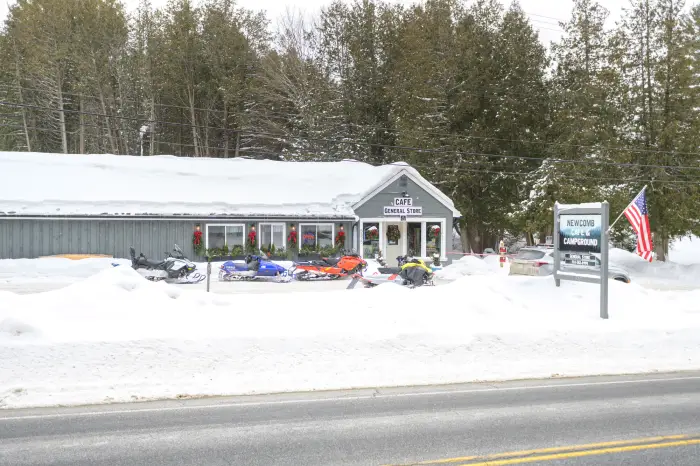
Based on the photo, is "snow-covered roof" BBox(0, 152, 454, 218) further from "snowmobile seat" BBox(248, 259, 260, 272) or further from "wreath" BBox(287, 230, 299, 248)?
"snowmobile seat" BBox(248, 259, 260, 272)

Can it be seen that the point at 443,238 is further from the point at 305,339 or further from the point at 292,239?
the point at 305,339

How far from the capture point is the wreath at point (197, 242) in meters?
29.3

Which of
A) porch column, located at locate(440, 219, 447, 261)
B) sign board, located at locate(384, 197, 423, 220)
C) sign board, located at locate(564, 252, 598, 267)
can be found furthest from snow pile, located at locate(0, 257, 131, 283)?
sign board, located at locate(564, 252, 598, 267)

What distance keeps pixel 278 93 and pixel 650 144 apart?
28835 mm

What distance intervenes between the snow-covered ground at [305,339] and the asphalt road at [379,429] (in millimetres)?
813

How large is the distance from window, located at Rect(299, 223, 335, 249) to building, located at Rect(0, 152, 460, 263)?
0.05m

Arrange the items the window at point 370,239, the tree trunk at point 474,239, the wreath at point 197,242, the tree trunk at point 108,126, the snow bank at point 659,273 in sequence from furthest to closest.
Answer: the tree trunk at point 108,126 < the tree trunk at point 474,239 < the window at point 370,239 < the wreath at point 197,242 < the snow bank at point 659,273

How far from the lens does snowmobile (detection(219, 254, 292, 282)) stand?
2519 centimetres

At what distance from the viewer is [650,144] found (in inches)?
1491

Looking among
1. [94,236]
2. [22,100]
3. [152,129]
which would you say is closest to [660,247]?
[94,236]

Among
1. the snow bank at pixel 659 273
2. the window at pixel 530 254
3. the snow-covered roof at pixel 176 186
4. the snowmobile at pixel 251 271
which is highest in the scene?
the snow-covered roof at pixel 176 186

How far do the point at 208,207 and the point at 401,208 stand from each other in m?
10.0

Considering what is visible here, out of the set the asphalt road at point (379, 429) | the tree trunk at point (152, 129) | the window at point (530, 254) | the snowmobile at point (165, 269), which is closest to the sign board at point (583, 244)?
the asphalt road at point (379, 429)

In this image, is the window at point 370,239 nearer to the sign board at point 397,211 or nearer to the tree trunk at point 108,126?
the sign board at point 397,211
